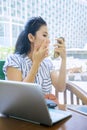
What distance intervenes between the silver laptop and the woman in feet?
1.76

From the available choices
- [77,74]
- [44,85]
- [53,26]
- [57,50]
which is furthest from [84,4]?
[44,85]

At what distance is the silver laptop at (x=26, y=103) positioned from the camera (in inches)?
30.3

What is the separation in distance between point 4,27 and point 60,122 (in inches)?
56.2

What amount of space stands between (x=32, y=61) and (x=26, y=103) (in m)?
0.73

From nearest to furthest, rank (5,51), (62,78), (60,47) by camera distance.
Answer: (60,47), (62,78), (5,51)

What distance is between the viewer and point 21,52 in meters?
1.58

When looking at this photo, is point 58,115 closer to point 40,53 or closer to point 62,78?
point 40,53

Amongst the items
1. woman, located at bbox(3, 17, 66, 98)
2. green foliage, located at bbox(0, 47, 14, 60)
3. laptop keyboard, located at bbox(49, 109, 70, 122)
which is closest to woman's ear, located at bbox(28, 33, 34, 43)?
woman, located at bbox(3, 17, 66, 98)

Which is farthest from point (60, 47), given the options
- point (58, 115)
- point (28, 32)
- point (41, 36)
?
point (58, 115)

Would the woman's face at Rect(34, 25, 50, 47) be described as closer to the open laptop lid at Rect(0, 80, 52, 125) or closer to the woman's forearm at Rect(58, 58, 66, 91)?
the woman's forearm at Rect(58, 58, 66, 91)

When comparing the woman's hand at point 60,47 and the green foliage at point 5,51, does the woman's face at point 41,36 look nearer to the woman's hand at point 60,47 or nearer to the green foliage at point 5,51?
the woman's hand at point 60,47

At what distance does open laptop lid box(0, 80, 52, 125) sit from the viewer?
770mm

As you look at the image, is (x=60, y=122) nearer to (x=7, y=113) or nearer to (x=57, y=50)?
(x=7, y=113)

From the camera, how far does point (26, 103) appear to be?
813 millimetres
